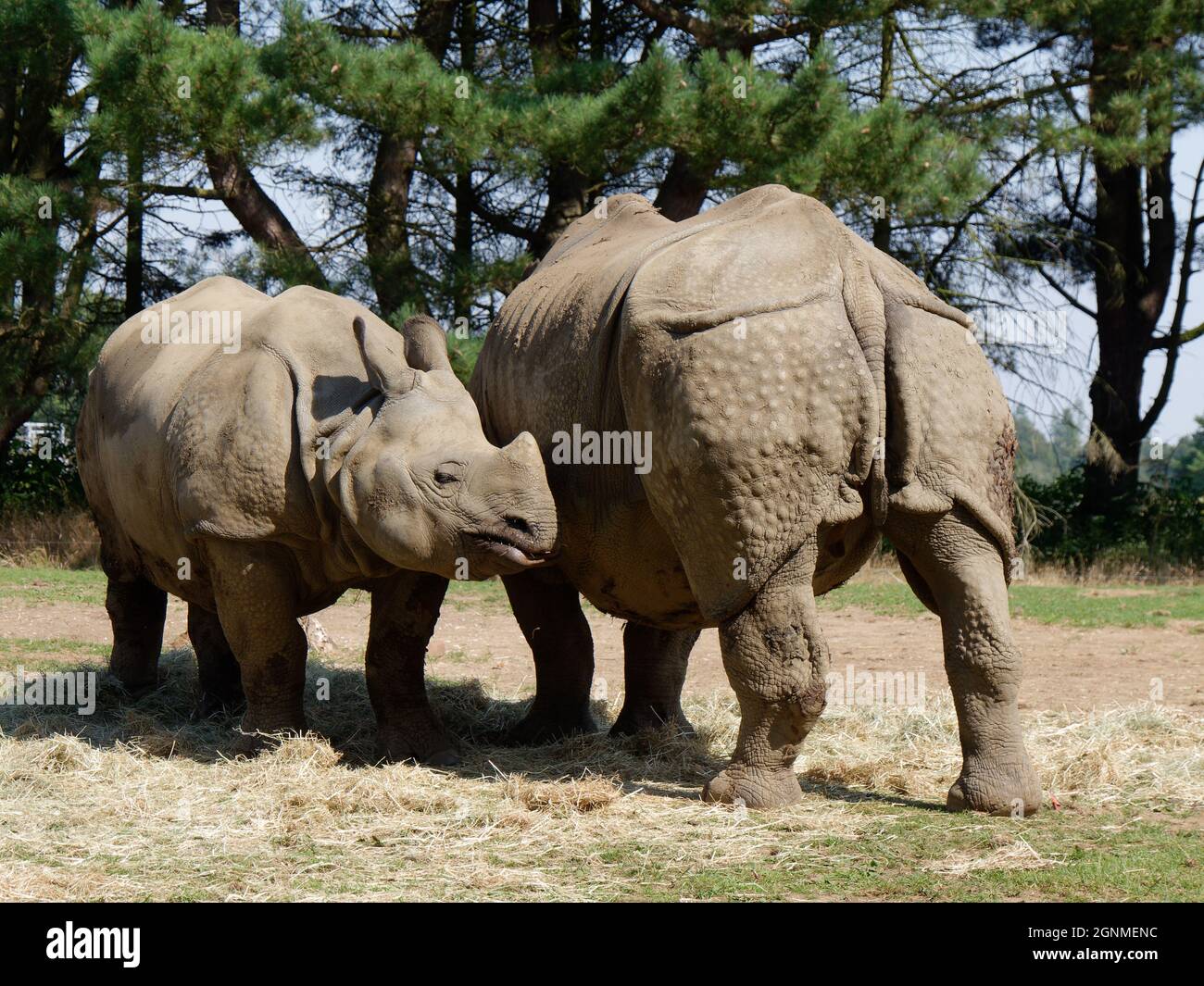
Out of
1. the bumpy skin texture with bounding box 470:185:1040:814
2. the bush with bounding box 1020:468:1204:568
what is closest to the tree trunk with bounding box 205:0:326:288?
the bumpy skin texture with bounding box 470:185:1040:814

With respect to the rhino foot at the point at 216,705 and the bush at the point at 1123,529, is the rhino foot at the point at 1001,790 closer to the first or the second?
the rhino foot at the point at 216,705

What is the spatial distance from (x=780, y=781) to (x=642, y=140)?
8.90 metres

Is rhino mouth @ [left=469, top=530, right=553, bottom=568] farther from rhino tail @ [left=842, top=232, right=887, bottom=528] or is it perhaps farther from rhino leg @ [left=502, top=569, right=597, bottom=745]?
rhino tail @ [left=842, top=232, right=887, bottom=528]

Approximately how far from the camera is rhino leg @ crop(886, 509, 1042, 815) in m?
5.68

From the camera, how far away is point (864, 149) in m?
13.1

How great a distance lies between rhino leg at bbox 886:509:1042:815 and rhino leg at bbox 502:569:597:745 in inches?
84.8

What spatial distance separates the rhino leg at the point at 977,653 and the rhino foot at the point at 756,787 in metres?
0.70

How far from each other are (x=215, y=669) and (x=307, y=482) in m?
2.33

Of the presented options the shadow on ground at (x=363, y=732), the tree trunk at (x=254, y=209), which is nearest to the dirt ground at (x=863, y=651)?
the shadow on ground at (x=363, y=732)

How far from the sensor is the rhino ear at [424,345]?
21.7 feet

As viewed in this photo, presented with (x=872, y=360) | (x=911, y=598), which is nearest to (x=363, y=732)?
(x=872, y=360)

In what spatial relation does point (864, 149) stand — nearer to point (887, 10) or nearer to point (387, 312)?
point (887, 10)
